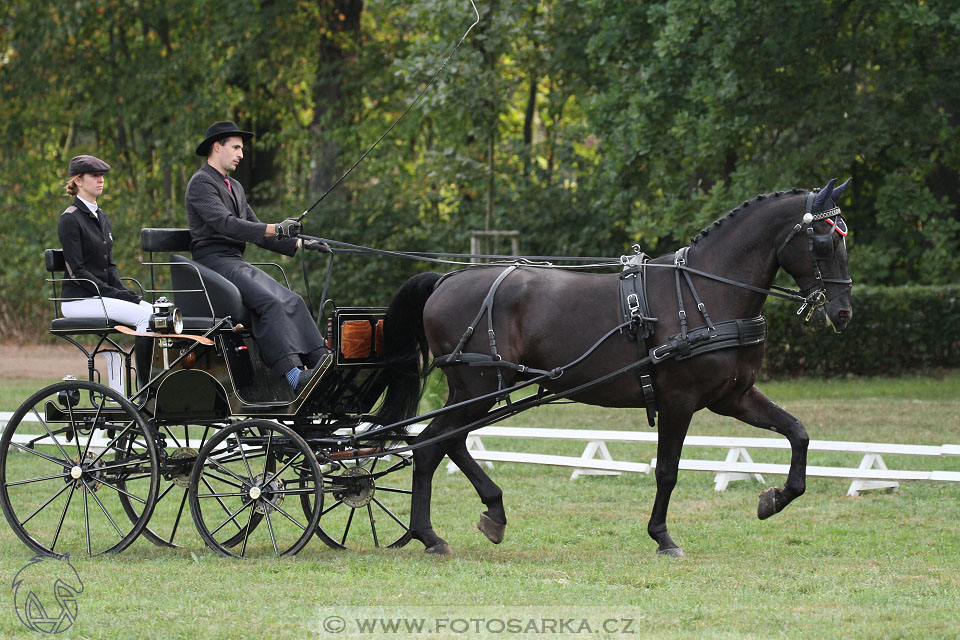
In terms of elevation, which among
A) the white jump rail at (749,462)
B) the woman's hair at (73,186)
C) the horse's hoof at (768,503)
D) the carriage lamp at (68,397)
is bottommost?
the white jump rail at (749,462)

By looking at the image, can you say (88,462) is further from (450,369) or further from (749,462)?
(749,462)

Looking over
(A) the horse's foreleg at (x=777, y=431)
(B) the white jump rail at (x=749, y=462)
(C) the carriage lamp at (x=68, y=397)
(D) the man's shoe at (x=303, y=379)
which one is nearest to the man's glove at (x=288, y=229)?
(D) the man's shoe at (x=303, y=379)

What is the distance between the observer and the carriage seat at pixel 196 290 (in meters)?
7.18

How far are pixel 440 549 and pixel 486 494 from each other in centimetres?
44

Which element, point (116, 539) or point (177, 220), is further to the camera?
point (177, 220)

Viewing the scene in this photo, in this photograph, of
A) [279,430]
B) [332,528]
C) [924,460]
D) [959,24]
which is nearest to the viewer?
[279,430]

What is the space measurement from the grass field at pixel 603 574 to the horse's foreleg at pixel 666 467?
145 millimetres

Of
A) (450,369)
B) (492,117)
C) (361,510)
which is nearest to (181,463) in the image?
(450,369)

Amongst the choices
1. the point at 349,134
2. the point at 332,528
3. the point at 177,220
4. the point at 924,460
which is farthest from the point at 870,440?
the point at 177,220

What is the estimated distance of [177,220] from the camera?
87.5 ft

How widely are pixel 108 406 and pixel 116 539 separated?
94cm

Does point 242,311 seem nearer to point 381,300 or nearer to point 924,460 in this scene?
point 924,460

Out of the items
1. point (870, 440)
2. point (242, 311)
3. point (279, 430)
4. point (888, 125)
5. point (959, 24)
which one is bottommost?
point (870, 440)

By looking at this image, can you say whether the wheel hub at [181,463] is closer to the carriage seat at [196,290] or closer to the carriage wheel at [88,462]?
the carriage wheel at [88,462]
